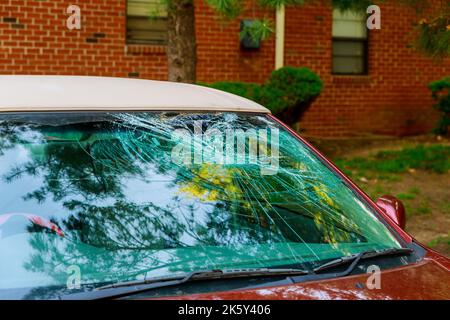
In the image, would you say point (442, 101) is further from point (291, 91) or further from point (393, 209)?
point (393, 209)

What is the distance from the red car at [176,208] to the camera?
2105 mm

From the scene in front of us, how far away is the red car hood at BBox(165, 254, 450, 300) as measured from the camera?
2.00m

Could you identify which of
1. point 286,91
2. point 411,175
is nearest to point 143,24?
point 286,91

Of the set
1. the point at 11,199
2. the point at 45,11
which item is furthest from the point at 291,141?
the point at 45,11

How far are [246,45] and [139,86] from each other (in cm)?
739

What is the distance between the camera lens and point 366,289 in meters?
2.07

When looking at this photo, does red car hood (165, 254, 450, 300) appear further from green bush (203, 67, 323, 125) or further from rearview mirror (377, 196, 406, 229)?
green bush (203, 67, 323, 125)

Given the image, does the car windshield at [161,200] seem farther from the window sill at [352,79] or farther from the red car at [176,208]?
the window sill at [352,79]

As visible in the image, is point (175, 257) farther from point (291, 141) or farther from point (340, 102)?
point (340, 102)

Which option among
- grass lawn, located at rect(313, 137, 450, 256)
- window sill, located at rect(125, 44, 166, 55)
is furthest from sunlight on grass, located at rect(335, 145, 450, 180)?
window sill, located at rect(125, 44, 166, 55)

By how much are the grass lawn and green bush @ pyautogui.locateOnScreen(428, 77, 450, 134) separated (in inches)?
11.2

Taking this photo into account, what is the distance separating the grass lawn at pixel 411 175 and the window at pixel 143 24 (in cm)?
304

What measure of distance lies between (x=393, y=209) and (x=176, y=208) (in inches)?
41.5

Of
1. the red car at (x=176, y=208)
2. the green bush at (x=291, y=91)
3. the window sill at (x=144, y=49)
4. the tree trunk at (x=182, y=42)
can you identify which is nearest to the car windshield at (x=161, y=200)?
the red car at (x=176, y=208)
